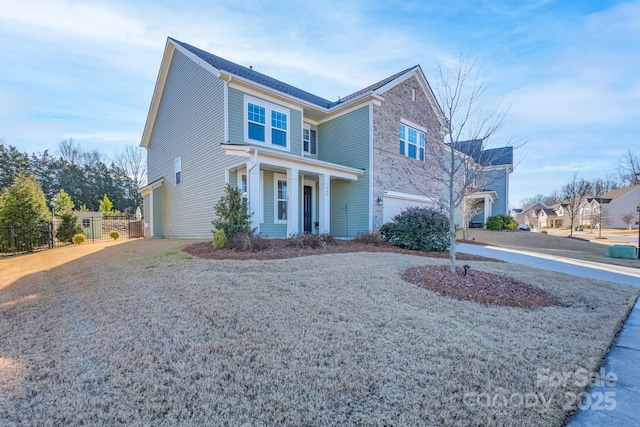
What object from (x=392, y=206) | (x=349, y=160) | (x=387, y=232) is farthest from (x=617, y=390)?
(x=349, y=160)

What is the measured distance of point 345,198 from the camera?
13703 millimetres

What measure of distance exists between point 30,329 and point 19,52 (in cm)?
1260

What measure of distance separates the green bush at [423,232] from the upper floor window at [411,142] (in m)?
5.15

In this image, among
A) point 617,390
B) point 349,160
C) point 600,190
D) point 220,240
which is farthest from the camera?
point 600,190

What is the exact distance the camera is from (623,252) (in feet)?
39.7

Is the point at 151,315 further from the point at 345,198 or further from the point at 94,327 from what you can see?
the point at 345,198

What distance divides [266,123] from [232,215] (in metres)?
4.54

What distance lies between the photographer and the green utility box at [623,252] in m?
11.9

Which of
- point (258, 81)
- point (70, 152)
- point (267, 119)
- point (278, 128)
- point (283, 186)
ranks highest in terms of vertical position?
point (70, 152)

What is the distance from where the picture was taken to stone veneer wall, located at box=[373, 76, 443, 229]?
13195mm

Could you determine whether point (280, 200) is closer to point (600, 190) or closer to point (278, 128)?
point (278, 128)

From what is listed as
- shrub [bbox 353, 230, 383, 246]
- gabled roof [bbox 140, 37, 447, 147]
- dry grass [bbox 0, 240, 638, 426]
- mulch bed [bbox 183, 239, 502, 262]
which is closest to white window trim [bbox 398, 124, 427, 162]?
gabled roof [bbox 140, 37, 447, 147]

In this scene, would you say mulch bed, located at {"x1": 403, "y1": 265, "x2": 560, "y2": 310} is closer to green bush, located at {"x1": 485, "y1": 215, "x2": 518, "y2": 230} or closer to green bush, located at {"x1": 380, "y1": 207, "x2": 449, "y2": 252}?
green bush, located at {"x1": 380, "y1": 207, "x2": 449, "y2": 252}

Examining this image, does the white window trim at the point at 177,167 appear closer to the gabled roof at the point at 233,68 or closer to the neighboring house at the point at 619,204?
the gabled roof at the point at 233,68
